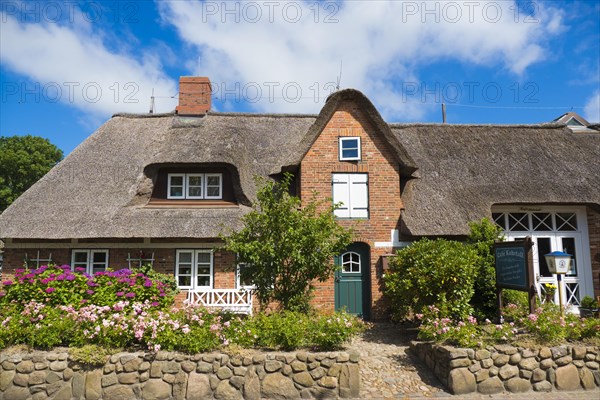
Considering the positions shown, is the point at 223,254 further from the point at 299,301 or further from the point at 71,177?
the point at 71,177

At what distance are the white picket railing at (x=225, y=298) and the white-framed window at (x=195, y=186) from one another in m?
2.95

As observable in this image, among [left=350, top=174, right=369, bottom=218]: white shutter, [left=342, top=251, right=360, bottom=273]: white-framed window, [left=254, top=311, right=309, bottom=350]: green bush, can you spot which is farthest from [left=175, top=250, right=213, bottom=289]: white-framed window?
[left=254, top=311, right=309, bottom=350]: green bush

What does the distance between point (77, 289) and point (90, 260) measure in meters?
4.05

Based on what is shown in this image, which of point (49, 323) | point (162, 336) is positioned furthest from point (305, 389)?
point (49, 323)

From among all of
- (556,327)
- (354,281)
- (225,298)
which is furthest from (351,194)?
(556,327)

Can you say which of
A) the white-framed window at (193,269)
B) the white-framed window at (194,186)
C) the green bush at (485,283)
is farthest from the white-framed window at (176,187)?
the green bush at (485,283)

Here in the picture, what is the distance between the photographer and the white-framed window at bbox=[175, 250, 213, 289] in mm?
12281

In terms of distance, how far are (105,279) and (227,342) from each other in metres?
3.52

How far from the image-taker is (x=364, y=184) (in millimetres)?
12273

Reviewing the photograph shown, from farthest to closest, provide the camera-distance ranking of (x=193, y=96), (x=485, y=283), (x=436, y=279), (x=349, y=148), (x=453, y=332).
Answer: (x=193, y=96) < (x=349, y=148) < (x=485, y=283) < (x=436, y=279) < (x=453, y=332)

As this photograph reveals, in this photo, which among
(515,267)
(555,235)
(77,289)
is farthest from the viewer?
(555,235)

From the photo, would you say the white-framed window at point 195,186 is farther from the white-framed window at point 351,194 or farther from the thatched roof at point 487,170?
the thatched roof at point 487,170

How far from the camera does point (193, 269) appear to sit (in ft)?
40.4

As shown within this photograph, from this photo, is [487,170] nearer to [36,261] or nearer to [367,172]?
[367,172]
